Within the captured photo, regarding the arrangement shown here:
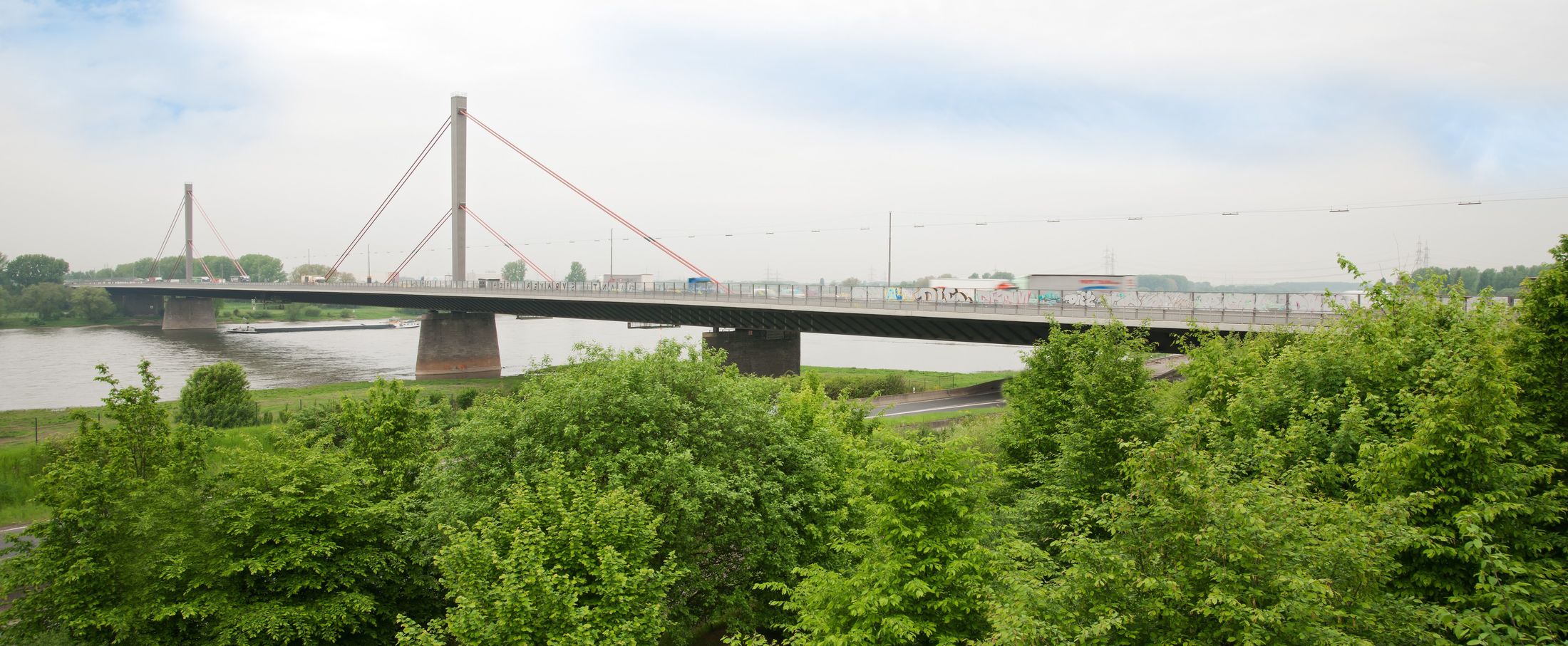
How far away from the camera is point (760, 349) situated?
169ft

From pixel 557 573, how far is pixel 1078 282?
35.8 metres

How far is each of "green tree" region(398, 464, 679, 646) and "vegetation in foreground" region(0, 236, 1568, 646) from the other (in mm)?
61

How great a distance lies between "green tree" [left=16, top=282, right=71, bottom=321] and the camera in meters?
112

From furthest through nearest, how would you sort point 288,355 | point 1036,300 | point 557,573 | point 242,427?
point 288,355 → point 1036,300 → point 242,427 → point 557,573

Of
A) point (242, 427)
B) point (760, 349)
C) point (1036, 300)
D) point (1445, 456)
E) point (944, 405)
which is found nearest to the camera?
point (1445, 456)

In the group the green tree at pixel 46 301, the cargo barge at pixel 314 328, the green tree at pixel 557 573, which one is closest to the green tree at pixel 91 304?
the green tree at pixel 46 301

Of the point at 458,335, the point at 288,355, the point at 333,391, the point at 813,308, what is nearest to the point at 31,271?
the point at 288,355

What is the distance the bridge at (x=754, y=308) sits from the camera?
29.7m

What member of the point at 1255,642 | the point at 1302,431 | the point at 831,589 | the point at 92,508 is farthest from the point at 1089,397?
the point at 92,508

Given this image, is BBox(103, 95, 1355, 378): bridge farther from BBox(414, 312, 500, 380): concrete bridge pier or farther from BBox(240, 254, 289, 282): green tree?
BBox(240, 254, 289, 282): green tree

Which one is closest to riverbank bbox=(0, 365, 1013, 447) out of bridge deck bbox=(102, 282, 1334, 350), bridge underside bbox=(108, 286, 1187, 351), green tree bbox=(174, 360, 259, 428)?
green tree bbox=(174, 360, 259, 428)

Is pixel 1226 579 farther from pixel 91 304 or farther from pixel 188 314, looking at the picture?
pixel 91 304

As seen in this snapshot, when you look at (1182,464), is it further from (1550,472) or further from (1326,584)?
(1550,472)

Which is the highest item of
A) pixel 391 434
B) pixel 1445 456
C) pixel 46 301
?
pixel 46 301
